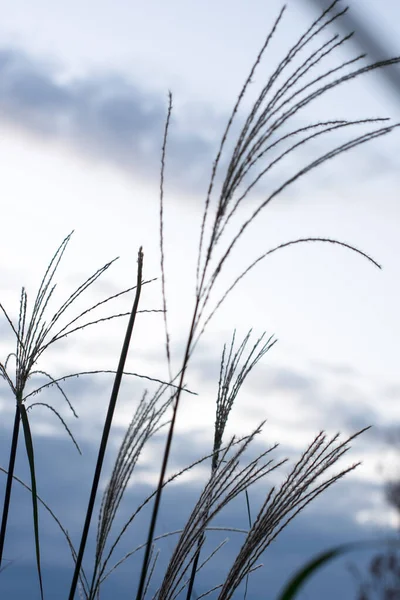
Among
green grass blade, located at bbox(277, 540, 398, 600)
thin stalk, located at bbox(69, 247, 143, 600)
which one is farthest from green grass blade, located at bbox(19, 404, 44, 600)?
green grass blade, located at bbox(277, 540, 398, 600)

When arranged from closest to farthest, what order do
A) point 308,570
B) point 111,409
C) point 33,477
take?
point 308,570 < point 111,409 < point 33,477

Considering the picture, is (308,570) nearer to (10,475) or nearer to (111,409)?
(111,409)

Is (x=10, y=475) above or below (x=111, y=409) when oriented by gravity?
above

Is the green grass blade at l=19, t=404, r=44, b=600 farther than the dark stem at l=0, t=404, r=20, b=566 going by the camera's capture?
No

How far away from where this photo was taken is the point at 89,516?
1.37 meters

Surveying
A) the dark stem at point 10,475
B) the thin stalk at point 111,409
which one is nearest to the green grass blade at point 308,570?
the thin stalk at point 111,409

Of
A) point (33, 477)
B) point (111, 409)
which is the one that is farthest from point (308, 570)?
point (33, 477)

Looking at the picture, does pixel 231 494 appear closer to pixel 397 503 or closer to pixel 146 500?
pixel 146 500

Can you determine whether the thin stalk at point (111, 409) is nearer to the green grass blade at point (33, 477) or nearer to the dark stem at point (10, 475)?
the green grass blade at point (33, 477)

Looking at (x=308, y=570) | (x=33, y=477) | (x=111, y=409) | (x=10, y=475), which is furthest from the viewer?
(x=10, y=475)

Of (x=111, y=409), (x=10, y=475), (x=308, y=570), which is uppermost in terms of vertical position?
(x=10, y=475)

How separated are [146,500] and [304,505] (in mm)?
368

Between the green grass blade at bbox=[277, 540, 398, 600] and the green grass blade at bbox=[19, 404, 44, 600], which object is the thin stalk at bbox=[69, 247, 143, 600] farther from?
the green grass blade at bbox=[277, 540, 398, 600]

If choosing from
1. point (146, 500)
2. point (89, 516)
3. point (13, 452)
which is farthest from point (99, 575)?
point (89, 516)
